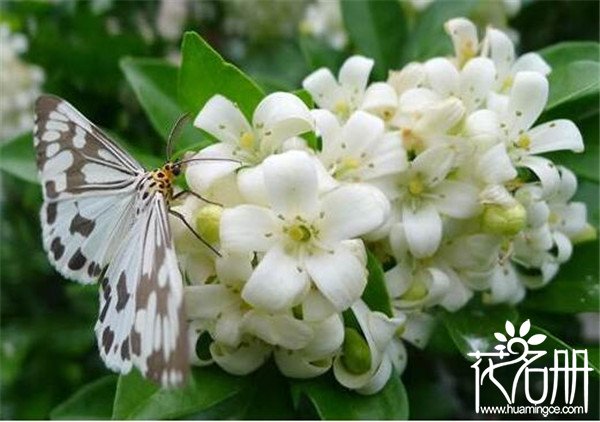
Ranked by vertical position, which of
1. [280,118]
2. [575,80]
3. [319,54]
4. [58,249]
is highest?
[319,54]

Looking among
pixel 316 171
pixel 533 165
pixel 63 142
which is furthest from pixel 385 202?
pixel 63 142

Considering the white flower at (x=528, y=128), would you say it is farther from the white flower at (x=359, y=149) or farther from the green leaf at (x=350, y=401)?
the green leaf at (x=350, y=401)

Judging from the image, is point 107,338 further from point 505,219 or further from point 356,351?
point 505,219

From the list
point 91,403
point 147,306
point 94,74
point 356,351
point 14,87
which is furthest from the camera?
point 14,87

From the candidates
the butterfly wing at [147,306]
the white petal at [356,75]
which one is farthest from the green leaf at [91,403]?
the white petal at [356,75]

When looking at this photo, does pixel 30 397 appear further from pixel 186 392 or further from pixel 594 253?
pixel 594 253

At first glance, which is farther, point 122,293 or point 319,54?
point 319,54

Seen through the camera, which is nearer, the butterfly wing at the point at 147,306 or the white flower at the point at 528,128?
the butterfly wing at the point at 147,306

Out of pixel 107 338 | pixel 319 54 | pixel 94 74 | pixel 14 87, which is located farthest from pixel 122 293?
pixel 14 87
